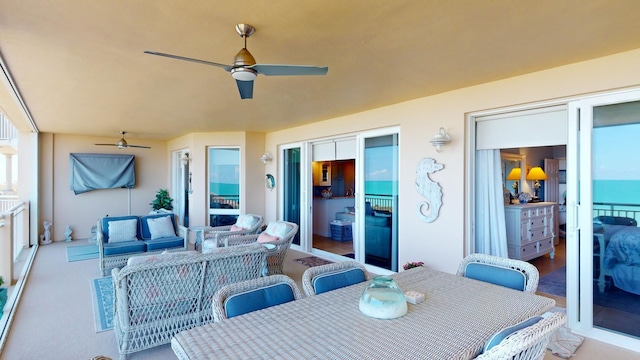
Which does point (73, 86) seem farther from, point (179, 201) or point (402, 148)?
point (179, 201)

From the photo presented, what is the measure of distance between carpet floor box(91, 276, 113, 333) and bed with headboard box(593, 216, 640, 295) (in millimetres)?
4573

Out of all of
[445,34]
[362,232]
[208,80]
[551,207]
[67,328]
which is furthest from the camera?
[551,207]

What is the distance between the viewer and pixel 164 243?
5316mm

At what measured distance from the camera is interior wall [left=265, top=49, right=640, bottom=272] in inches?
114

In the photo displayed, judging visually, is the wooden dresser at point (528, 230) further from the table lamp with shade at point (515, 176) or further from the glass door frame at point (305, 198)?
the glass door frame at point (305, 198)

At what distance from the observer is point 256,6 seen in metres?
1.99

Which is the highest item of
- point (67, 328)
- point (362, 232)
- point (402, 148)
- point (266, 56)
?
point (266, 56)

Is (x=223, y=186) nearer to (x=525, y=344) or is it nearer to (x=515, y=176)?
(x=515, y=176)

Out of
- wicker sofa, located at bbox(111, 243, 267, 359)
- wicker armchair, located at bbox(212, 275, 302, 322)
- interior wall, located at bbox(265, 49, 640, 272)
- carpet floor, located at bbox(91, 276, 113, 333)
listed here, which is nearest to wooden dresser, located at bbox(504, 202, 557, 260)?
interior wall, located at bbox(265, 49, 640, 272)

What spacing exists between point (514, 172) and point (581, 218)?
3.43 metres

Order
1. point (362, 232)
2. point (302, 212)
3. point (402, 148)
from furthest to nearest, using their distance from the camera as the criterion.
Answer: point (302, 212), point (362, 232), point (402, 148)

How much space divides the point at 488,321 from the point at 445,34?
1.90 m

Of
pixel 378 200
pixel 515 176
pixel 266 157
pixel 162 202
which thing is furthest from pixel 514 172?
pixel 162 202

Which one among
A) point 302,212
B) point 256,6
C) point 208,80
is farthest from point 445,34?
point 302,212
